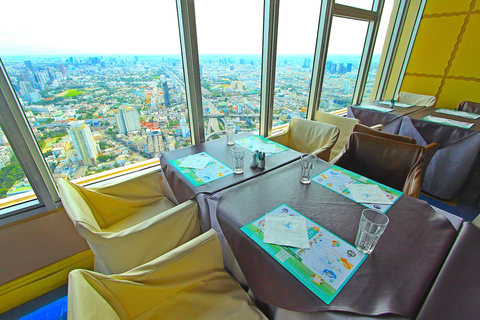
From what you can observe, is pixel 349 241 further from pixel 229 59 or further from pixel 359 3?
pixel 359 3

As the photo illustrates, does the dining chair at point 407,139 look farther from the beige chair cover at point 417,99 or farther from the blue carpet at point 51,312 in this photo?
the blue carpet at point 51,312

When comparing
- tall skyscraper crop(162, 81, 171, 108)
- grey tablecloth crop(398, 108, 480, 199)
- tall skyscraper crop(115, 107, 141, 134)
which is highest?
tall skyscraper crop(162, 81, 171, 108)

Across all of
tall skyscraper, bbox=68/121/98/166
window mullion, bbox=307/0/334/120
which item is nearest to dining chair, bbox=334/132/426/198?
window mullion, bbox=307/0/334/120

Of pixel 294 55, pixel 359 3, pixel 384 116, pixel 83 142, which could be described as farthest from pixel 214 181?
pixel 359 3

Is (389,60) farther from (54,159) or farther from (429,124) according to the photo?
(54,159)

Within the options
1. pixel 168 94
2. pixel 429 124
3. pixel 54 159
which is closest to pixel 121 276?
pixel 54 159

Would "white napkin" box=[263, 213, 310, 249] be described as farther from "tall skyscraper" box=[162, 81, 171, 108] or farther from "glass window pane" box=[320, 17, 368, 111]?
"glass window pane" box=[320, 17, 368, 111]

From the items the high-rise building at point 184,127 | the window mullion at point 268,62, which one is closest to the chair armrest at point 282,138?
the window mullion at point 268,62
